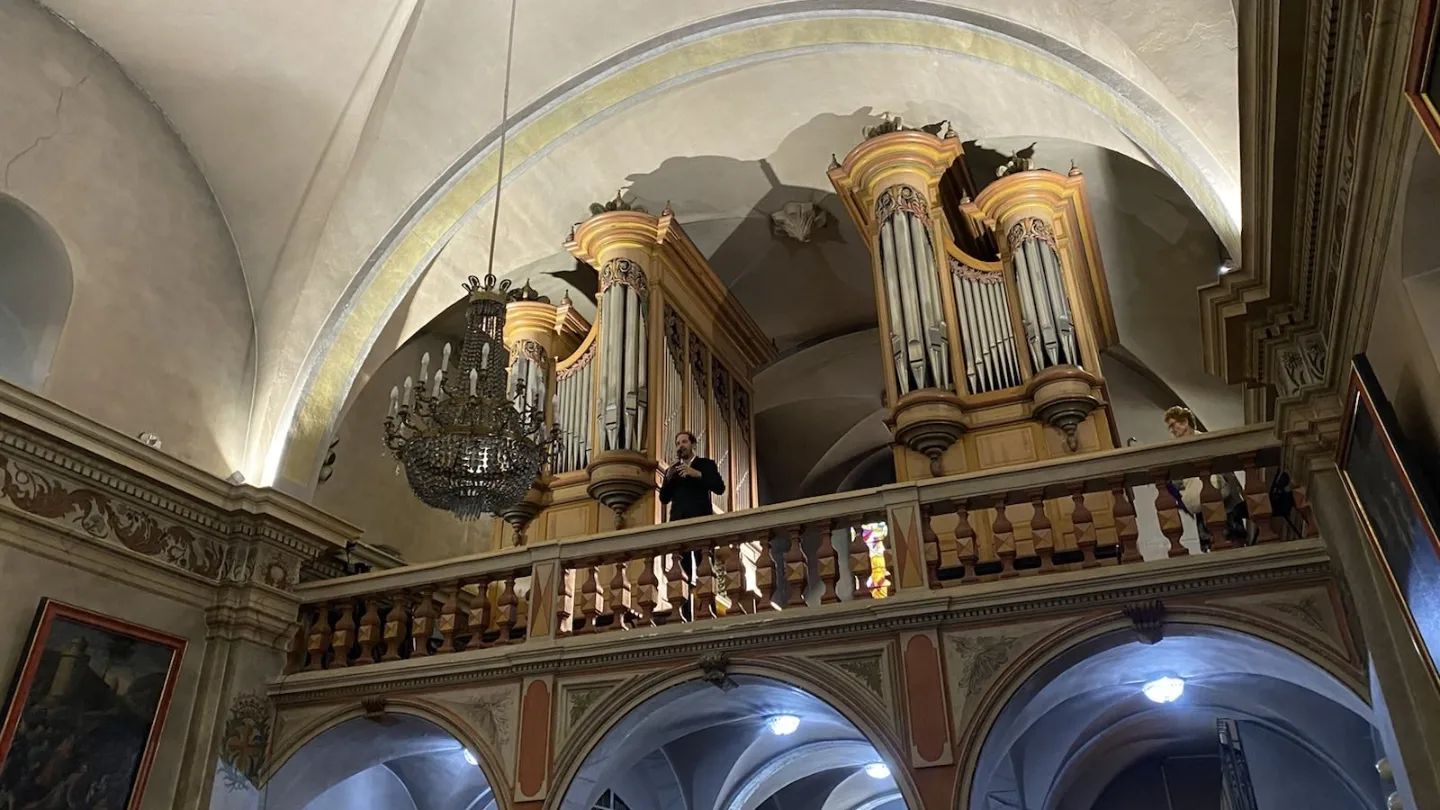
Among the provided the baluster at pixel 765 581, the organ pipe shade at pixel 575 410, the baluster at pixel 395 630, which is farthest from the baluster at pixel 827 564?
the organ pipe shade at pixel 575 410

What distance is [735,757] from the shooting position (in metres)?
8.85

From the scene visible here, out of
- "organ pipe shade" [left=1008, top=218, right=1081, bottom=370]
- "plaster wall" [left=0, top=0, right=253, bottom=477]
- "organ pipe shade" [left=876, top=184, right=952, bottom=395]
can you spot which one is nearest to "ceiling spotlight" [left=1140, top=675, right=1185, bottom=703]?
"organ pipe shade" [left=1008, top=218, right=1081, bottom=370]

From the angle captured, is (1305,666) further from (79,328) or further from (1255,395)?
(79,328)

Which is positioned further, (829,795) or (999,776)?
(829,795)

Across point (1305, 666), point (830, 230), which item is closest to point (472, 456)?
point (1305, 666)

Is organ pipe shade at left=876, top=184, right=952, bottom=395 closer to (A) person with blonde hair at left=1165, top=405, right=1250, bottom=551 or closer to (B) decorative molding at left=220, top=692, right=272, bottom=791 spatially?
(A) person with blonde hair at left=1165, top=405, right=1250, bottom=551

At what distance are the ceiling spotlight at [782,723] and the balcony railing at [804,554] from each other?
90 centimetres

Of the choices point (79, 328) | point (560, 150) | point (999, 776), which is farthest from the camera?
point (560, 150)

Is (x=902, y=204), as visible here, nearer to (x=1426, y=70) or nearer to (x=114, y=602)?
(x=1426, y=70)

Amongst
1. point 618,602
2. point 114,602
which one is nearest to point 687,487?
point 618,602

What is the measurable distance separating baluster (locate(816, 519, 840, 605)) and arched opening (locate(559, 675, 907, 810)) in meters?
0.57

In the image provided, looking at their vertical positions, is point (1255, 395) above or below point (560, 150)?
below

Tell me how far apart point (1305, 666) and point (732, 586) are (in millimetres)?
3064

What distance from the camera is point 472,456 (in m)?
5.88
